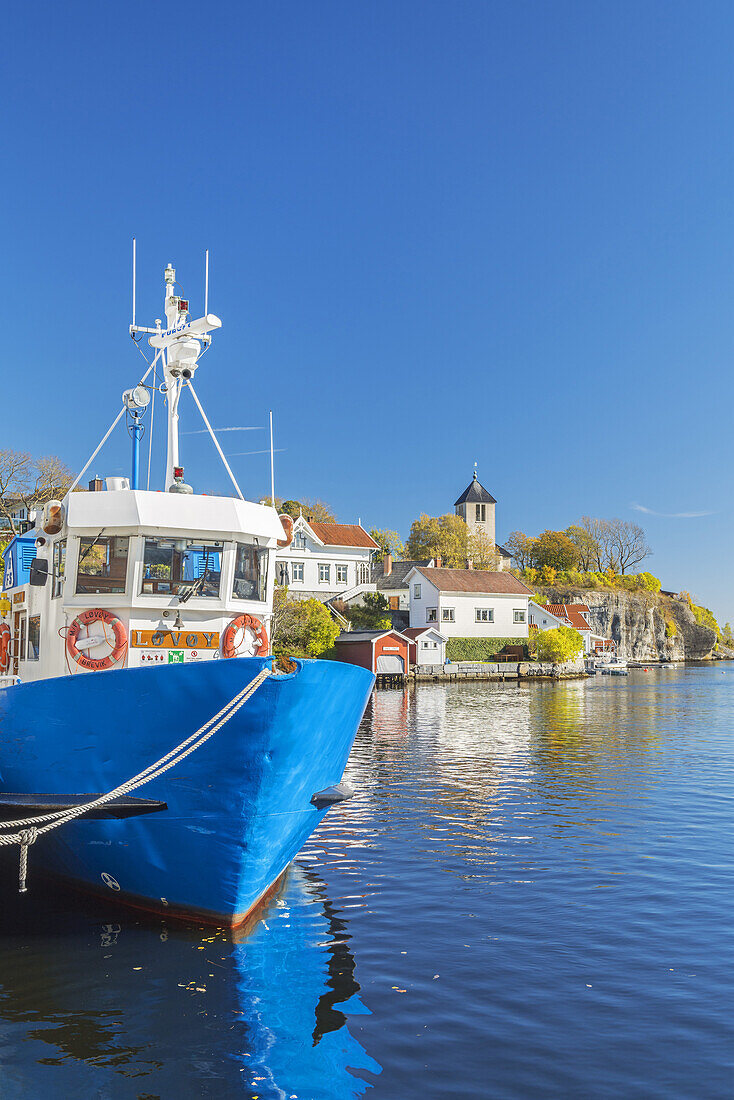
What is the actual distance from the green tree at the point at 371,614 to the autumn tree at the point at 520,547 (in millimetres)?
55571

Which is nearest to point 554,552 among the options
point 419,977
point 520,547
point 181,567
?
point 520,547

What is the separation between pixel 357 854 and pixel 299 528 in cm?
6076

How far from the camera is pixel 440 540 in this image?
333 ft

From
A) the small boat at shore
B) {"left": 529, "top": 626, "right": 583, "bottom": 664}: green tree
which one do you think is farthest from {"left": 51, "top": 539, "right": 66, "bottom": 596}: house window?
{"left": 529, "top": 626, "right": 583, "bottom": 664}: green tree

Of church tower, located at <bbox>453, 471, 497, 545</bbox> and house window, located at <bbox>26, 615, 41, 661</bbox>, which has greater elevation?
church tower, located at <bbox>453, 471, 497, 545</bbox>

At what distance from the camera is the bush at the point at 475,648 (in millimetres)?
70750

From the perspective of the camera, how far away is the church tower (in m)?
124

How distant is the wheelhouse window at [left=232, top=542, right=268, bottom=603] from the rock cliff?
10008cm

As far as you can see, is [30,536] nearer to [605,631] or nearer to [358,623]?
[358,623]

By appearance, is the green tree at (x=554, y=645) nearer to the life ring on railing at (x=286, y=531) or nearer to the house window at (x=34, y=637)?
the life ring on railing at (x=286, y=531)

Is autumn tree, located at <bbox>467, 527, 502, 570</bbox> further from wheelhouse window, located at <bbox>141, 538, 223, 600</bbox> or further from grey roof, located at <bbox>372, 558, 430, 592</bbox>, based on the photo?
wheelhouse window, located at <bbox>141, 538, 223, 600</bbox>

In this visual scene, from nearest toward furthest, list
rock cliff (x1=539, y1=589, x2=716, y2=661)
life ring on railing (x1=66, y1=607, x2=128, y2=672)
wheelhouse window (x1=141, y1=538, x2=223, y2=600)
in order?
1. life ring on railing (x1=66, y1=607, x2=128, y2=672)
2. wheelhouse window (x1=141, y1=538, x2=223, y2=600)
3. rock cliff (x1=539, y1=589, x2=716, y2=661)

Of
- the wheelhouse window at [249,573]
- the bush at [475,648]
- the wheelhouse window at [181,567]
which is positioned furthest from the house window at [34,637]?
the bush at [475,648]

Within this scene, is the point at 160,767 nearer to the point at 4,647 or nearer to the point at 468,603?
the point at 4,647
